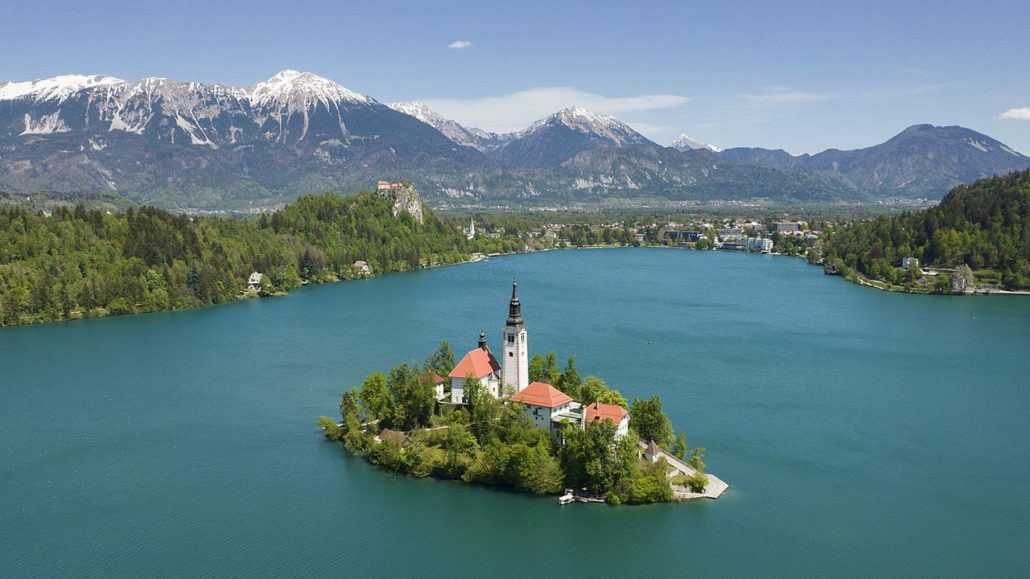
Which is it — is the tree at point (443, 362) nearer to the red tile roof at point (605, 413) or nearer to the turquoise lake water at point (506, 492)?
the turquoise lake water at point (506, 492)

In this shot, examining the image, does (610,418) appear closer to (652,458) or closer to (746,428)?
(652,458)

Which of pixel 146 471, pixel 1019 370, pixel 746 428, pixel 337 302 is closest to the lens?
pixel 146 471

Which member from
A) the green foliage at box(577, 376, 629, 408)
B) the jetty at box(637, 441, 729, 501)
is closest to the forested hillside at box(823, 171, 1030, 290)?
the green foliage at box(577, 376, 629, 408)

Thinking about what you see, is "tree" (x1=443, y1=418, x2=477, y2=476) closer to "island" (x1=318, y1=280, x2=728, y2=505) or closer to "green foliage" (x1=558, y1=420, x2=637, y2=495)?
"island" (x1=318, y1=280, x2=728, y2=505)

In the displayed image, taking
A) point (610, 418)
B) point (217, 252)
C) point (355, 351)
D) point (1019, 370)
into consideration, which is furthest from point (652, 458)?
point (217, 252)

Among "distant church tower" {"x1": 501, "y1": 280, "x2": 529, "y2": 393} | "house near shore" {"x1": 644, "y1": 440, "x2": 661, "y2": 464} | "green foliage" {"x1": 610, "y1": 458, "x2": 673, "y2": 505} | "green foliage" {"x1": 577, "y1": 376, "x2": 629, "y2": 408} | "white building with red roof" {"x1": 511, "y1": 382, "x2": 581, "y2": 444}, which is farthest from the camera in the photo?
"distant church tower" {"x1": 501, "y1": 280, "x2": 529, "y2": 393}
